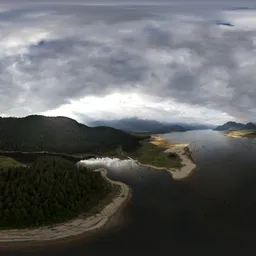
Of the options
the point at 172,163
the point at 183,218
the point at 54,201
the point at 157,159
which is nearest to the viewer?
the point at 183,218

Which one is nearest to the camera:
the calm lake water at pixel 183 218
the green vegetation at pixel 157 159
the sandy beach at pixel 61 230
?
the calm lake water at pixel 183 218

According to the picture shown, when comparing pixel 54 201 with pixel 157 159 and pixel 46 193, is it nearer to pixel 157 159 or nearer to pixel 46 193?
pixel 46 193

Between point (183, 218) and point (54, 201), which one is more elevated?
point (54, 201)

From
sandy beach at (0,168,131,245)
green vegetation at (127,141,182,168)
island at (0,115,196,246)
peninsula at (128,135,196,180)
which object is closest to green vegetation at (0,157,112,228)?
island at (0,115,196,246)

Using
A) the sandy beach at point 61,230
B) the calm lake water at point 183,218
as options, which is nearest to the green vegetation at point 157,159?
the calm lake water at point 183,218

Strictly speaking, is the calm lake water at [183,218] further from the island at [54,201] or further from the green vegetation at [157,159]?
the green vegetation at [157,159]

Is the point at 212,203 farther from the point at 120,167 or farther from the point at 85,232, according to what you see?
the point at 120,167

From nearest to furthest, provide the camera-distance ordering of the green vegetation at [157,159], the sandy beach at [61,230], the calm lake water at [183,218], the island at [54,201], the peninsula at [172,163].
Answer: the calm lake water at [183,218]
the sandy beach at [61,230]
the island at [54,201]
the peninsula at [172,163]
the green vegetation at [157,159]

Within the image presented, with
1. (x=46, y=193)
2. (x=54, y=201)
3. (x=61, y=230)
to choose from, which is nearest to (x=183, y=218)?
(x=61, y=230)
